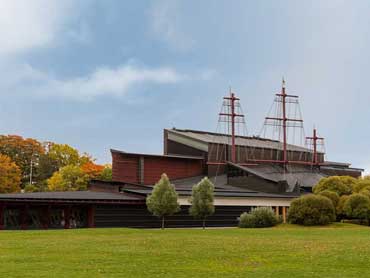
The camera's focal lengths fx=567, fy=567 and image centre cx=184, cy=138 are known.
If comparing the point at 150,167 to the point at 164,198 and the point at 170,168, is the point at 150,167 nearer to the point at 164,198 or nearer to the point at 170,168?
the point at 170,168

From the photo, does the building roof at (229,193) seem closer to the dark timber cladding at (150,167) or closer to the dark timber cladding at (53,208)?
the dark timber cladding at (53,208)

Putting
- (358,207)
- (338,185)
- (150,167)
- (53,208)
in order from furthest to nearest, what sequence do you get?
(150,167)
(338,185)
(53,208)
(358,207)

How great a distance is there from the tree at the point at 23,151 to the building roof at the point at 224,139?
2533 centimetres

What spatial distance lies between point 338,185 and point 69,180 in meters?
36.4

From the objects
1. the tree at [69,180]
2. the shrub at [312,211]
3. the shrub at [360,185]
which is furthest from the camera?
the tree at [69,180]

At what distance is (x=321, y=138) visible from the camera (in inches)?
2803

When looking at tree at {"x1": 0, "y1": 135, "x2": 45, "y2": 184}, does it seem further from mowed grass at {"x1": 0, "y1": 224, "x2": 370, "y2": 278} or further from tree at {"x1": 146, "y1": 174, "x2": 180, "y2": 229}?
mowed grass at {"x1": 0, "y1": 224, "x2": 370, "y2": 278}

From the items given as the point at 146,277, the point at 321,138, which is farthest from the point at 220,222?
the point at 146,277

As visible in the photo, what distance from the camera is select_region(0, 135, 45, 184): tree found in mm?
76000

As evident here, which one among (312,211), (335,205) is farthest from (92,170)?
(312,211)

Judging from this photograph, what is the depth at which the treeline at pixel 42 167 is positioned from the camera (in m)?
67.4

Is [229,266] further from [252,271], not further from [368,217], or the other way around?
[368,217]

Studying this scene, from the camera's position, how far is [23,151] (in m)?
77.9

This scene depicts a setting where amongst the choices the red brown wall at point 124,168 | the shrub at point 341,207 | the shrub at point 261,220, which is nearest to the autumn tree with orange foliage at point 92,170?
the red brown wall at point 124,168
